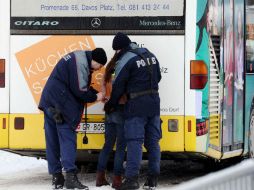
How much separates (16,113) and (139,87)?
1.59m

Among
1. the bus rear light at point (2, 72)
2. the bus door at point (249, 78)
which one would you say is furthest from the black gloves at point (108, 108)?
the bus door at point (249, 78)

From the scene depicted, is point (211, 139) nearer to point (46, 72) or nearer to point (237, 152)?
point (237, 152)

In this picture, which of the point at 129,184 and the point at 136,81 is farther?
the point at 129,184

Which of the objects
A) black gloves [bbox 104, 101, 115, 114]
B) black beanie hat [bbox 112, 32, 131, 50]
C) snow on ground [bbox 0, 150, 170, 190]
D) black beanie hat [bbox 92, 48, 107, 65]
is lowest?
snow on ground [bbox 0, 150, 170, 190]

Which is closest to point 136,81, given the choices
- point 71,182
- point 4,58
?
point 71,182

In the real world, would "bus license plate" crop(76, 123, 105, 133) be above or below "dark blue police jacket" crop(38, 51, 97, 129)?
below

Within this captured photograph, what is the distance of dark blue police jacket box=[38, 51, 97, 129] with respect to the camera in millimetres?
10305

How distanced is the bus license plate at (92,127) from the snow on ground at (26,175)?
0.64 m

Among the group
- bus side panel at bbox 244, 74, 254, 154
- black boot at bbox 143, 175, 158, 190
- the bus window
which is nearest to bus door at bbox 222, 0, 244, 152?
bus side panel at bbox 244, 74, 254, 154

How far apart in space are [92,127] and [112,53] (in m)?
0.88

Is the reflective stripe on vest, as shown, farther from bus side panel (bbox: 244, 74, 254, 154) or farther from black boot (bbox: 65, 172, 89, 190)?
bus side panel (bbox: 244, 74, 254, 154)

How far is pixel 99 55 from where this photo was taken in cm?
1027

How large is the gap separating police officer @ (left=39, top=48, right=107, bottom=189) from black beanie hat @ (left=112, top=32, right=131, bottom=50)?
0.16m

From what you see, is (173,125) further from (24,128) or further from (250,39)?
(250,39)
